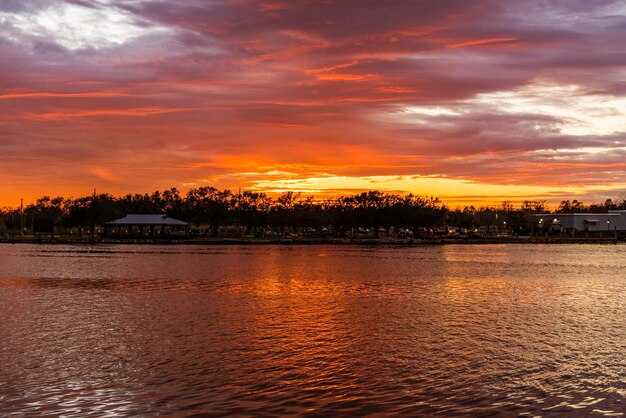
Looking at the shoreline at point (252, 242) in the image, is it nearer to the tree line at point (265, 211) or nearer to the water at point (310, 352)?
the tree line at point (265, 211)

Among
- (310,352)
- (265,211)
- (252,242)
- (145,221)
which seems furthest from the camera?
(265,211)

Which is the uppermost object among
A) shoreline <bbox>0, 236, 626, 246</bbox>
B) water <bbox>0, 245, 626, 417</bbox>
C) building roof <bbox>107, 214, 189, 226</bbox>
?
building roof <bbox>107, 214, 189, 226</bbox>

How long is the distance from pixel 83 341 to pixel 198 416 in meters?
11.2

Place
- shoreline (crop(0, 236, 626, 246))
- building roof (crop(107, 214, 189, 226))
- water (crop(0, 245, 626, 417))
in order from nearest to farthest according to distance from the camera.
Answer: water (crop(0, 245, 626, 417)) → shoreline (crop(0, 236, 626, 246)) → building roof (crop(107, 214, 189, 226))

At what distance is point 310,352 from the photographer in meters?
22.8

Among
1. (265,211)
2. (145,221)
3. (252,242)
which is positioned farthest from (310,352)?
(265,211)

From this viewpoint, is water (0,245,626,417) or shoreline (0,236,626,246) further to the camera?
shoreline (0,236,626,246)

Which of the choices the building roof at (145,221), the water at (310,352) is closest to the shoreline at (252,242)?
the building roof at (145,221)

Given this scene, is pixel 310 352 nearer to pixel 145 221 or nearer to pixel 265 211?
pixel 145 221

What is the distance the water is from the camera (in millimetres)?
16266

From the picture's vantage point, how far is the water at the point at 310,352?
16.3m

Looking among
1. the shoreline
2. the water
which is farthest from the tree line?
the water

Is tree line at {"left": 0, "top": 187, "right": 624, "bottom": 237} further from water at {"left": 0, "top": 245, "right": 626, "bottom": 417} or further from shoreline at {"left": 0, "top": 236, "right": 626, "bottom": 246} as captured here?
water at {"left": 0, "top": 245, "right": 626, "bottom": 417}

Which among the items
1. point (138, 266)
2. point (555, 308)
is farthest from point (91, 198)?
point (555, 308)
